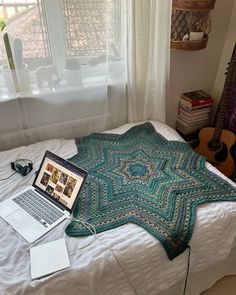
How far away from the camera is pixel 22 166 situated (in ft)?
4.58

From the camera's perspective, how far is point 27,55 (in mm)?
1460

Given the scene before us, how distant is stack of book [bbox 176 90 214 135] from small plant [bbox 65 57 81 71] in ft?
2.95

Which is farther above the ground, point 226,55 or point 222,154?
point 226,55

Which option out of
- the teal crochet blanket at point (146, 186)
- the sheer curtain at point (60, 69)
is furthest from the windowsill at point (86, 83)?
the teal crochet blanket at point (146, 186)

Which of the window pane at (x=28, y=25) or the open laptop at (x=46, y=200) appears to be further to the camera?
the window pane at (x=28, y=25)

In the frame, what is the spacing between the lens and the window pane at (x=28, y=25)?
1.33 meters

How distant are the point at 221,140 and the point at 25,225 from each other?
147cm

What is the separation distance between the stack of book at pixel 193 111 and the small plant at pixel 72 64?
0.90 m

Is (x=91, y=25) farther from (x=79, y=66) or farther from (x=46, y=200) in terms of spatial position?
(x=46, y=200)

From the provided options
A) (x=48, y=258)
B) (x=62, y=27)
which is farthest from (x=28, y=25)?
(x=48, y=258)

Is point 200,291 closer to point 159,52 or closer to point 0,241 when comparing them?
point 0,241

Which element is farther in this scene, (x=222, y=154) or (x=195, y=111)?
(x=195, y=111)

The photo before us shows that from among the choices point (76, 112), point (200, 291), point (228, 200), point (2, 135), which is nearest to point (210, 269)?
point (200, 291)

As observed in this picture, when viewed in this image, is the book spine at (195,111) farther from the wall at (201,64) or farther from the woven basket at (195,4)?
the woven basket at (195,4)
